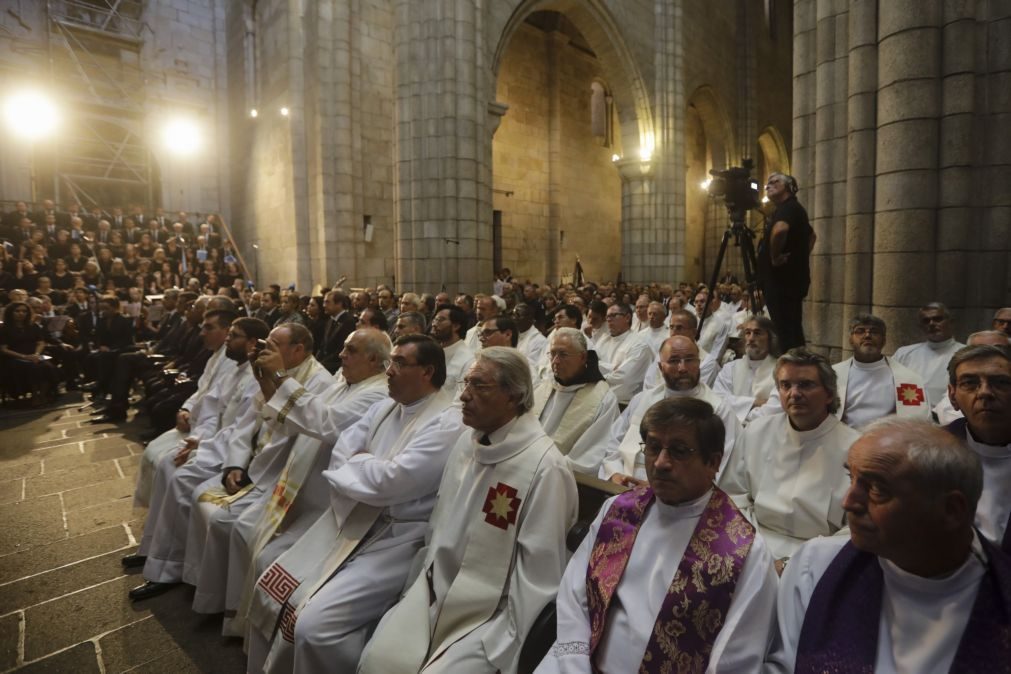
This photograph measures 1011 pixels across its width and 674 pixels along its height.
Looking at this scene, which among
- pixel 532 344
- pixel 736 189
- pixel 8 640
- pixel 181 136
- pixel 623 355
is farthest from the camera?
pixel 181 136

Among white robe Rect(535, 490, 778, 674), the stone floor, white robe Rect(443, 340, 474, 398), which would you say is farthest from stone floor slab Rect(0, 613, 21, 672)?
white robe Rect(443, 340, 474, 398)

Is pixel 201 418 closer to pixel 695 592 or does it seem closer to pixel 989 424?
pixel 695 592

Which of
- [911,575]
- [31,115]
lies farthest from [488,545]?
[31,115]

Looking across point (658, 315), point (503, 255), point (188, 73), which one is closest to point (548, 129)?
point (503, 255)

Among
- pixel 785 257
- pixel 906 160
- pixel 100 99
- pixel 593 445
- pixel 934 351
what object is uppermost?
pixel 100 99

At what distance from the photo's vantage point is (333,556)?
261 cm

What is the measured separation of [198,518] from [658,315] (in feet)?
15.8

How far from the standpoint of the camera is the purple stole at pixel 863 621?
49.8 inches

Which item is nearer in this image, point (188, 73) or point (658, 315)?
point (658, 315)

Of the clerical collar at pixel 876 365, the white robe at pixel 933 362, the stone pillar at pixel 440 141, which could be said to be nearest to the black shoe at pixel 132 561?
Result: the clerical collar at pixel 876 365

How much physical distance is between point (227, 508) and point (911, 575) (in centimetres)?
318

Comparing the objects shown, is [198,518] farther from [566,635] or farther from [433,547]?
[566,635]

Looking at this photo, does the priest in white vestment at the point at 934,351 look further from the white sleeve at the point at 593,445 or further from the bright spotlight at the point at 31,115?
the bright spotlight at the point at 31,115

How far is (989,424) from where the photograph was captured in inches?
88.1
